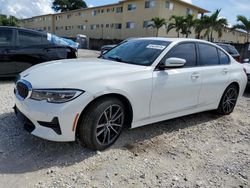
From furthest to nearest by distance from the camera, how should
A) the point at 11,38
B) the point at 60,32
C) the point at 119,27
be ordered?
the point at 60,32 < the point at 119,27 < the point at 11,38

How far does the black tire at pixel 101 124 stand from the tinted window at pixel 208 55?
2013 mm

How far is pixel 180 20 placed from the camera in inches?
1138

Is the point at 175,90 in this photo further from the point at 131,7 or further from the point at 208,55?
the point at 131,7

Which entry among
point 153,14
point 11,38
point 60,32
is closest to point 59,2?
point 60,32

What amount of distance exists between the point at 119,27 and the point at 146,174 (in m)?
35.0

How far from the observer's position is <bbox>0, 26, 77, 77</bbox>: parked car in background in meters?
6.47

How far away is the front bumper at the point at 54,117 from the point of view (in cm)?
288

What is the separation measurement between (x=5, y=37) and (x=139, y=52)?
4.18 metres

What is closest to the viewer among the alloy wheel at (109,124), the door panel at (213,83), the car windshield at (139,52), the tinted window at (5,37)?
the alloy wheel at (109,124)

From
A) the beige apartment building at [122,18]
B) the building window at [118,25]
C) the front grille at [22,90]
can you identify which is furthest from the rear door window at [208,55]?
the building window at [118,25]

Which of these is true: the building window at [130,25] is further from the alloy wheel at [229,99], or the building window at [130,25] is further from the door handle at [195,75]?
the door handle at [195,75]

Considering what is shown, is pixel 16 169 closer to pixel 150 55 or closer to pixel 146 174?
pixel 146 174

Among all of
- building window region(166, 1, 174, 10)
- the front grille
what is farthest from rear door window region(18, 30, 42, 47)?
building window region(166, 1, 174, 10)

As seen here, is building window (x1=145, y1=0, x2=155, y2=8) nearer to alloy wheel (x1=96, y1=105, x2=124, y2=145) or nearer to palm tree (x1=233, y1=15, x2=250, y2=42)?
palm tree (x1=233, y1=15, x2=250, y2=42)
